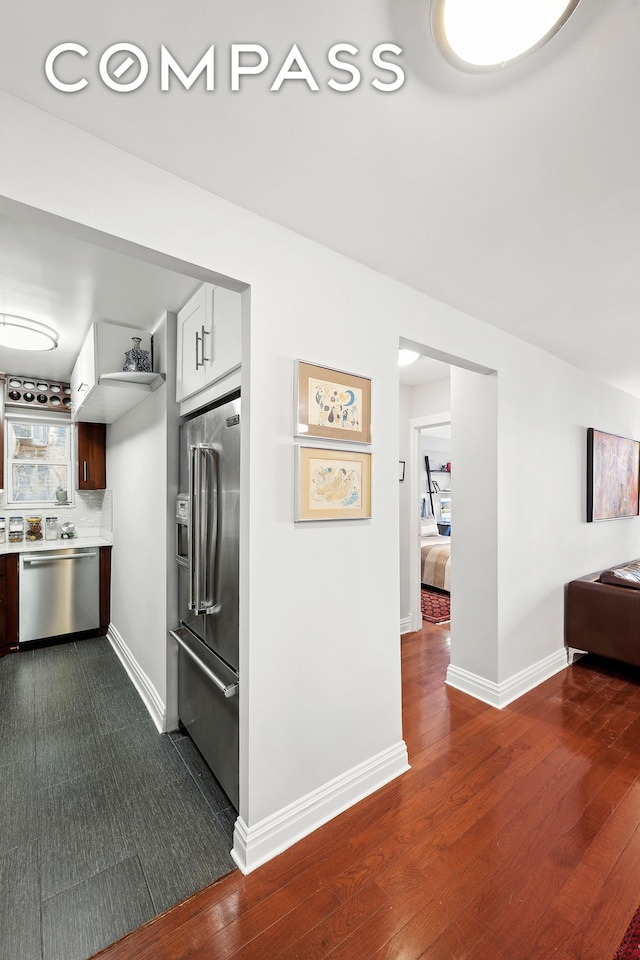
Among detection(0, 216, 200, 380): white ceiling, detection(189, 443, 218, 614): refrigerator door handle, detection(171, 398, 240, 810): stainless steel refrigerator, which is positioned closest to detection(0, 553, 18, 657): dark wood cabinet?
detection(0, 216, 200, 380): white ceiling

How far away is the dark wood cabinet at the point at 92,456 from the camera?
4168mm

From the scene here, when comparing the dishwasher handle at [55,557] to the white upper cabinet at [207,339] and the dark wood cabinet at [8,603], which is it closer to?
the dark wood cabinet at [8,603]

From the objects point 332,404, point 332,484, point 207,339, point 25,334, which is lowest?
point 332,484

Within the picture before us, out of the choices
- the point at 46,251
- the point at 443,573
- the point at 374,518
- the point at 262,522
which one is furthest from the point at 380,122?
the point at 443,573

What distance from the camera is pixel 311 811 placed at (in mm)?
1696

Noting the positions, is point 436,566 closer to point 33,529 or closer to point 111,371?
point 111,371

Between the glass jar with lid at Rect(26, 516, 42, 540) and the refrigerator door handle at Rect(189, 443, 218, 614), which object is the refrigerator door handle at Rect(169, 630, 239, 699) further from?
the glass jar with lid at Rect(26, 516, 42, 540)

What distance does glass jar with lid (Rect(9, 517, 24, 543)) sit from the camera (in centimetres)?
406

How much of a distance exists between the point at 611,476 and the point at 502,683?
242 cm

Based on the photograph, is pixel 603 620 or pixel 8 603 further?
pixel 8 603

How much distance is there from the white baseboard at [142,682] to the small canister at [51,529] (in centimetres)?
130

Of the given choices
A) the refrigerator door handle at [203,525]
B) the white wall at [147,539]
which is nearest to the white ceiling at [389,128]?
the refrigerator door handle at [203,525]

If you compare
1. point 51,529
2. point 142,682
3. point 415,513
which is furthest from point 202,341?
point 51,529

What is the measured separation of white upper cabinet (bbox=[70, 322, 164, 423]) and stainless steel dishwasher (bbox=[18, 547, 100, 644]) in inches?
63.2
